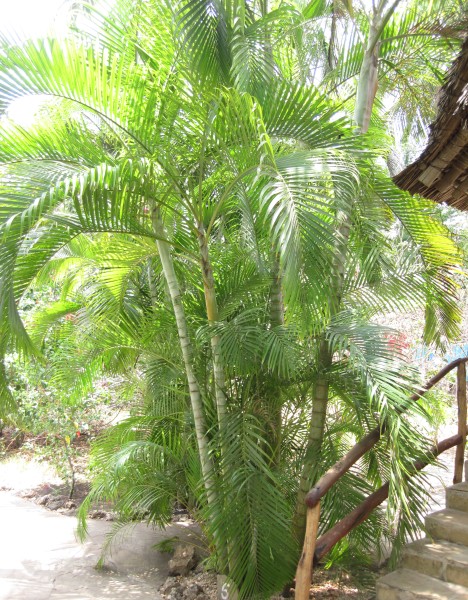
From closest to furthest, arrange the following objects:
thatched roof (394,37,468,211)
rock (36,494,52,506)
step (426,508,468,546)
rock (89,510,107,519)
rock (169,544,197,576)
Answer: thatched roof (394,37,468,211)
step (426,508,468,546)
rock (169,544,197,576)
rock (89,510,107,519)
rock (36,494,52,506)

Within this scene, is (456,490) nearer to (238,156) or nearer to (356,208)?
(356,208)

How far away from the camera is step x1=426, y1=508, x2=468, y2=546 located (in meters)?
3.49

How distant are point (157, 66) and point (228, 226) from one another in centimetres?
167

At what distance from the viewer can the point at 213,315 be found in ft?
12.6

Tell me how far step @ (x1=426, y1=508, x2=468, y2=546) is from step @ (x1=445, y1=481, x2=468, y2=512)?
55mm

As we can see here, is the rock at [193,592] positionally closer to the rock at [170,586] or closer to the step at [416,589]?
the rock at [170,586]

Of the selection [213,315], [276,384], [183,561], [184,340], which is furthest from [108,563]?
[213,315]

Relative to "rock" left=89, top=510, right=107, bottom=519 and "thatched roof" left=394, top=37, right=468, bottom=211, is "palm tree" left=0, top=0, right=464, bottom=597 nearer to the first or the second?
"thatched roof" left=394, top=37, right=468, bottom=211

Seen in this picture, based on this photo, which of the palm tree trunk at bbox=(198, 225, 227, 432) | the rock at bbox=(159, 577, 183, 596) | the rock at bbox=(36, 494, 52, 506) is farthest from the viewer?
the rock at bbox=(36, 494, 52, 506)

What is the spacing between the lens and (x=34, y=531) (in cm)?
562

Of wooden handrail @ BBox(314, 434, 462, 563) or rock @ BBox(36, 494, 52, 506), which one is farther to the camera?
rock @ BBox(36, 494, 52, 506)

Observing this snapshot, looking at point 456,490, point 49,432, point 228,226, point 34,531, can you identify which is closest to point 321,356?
point 456,490

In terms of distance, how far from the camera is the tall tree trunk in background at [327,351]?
3861 mm

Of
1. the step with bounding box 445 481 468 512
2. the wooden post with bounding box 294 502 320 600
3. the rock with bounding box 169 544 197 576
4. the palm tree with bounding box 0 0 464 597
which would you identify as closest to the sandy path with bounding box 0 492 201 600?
the rock with bounding box 169 544 197 576
